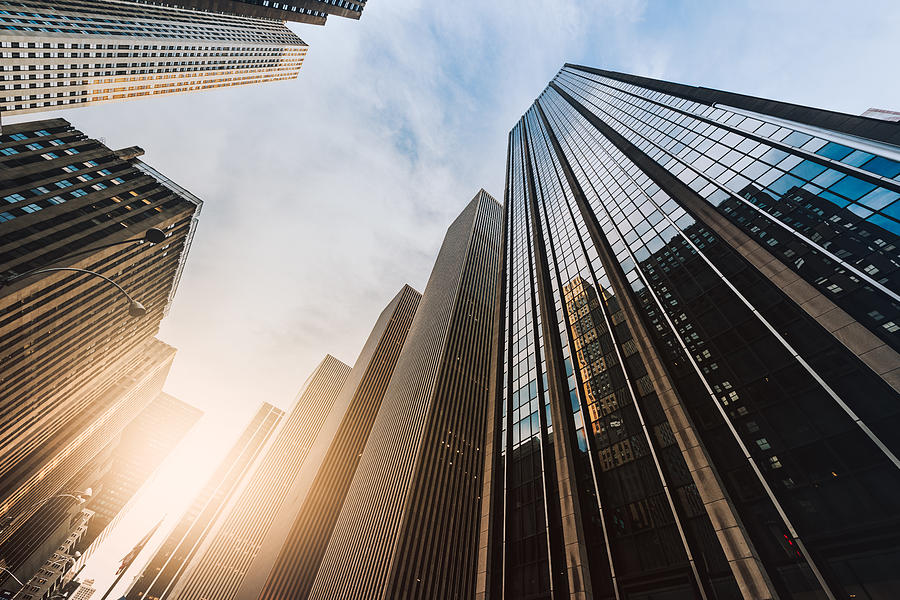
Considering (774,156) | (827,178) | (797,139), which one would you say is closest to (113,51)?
(774,156)

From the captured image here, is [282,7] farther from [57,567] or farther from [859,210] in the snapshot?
[57,567]

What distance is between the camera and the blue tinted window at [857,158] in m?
21.9

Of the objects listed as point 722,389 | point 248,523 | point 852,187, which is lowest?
point 722,389

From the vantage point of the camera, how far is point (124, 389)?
121 metres

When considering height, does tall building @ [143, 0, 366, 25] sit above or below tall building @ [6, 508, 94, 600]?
above

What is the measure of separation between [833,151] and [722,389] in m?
17.4

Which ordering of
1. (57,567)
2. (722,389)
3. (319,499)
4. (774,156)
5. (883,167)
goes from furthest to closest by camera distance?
(57,567)
(319,499)
(774,156)
(722,389)
(883,167)

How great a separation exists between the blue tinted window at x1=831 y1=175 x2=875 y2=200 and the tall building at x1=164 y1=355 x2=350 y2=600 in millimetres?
167827

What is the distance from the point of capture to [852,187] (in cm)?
2147

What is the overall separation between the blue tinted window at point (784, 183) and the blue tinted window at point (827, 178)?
0.97 metres

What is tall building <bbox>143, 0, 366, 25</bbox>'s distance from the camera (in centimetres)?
10494

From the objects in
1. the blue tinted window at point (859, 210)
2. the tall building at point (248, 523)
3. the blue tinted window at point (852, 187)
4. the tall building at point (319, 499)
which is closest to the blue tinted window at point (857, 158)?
the blue tinted window at point (852, 187)

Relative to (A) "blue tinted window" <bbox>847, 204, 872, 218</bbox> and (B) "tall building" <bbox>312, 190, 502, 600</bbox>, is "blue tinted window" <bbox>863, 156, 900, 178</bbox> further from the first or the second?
(B) "tall building" <bbox>312, 190, 502, 600</bbox>

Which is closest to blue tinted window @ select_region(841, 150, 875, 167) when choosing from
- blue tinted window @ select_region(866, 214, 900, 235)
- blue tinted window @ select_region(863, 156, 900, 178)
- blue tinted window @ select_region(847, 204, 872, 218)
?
blue tinted window @ select_region(863, 156, 900, 178)
